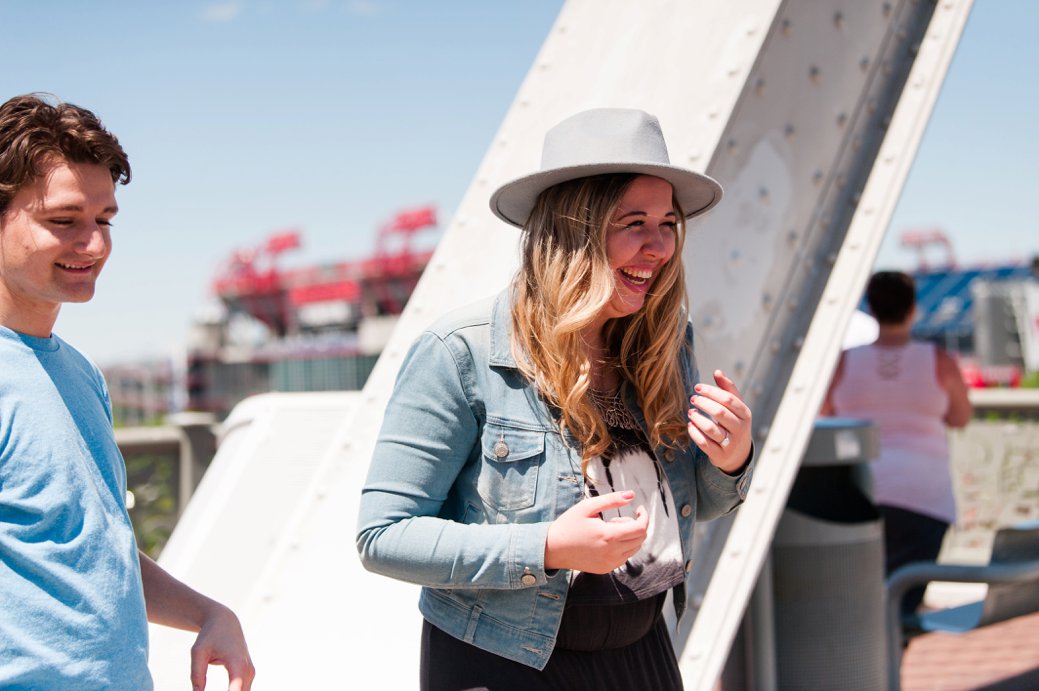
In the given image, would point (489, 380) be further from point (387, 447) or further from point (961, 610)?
point (961, 610)

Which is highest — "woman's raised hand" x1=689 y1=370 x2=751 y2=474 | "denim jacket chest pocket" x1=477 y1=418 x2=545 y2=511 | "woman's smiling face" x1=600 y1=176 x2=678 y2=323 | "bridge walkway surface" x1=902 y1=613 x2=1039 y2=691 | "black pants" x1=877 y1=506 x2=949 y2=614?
"woman's smiling face" x1=600 y1=176 x2=678 y2=323

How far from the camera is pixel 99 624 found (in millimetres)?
1315

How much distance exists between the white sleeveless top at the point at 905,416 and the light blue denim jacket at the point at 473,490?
306 centimetres

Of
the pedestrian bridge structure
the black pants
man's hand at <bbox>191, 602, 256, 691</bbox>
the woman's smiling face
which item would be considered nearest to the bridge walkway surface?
the black pants

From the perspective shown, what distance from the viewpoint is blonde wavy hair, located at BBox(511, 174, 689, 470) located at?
1710mm

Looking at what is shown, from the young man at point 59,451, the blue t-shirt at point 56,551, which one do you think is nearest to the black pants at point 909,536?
the young man at point 59,451

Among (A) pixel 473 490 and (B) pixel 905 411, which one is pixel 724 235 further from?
(B) pixel 905 411

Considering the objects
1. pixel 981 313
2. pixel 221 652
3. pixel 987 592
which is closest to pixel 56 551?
pixel 221 652

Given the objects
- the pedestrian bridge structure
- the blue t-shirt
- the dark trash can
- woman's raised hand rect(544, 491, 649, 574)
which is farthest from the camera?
the dark trash can

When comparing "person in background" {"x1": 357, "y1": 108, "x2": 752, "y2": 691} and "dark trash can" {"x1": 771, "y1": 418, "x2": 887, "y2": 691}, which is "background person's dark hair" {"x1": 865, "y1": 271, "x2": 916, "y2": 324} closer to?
"dark trash can" {"x1": 771, "y1": 418, "x2": 887, "y2": 691}

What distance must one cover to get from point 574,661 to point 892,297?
3498mm

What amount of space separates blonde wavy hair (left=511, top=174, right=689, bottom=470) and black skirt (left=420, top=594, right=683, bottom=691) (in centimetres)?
28

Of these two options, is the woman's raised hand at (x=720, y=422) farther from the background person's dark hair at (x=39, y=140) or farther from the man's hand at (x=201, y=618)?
the background person's dark hair at (x=39, y=140)

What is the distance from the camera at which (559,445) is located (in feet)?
5.64
